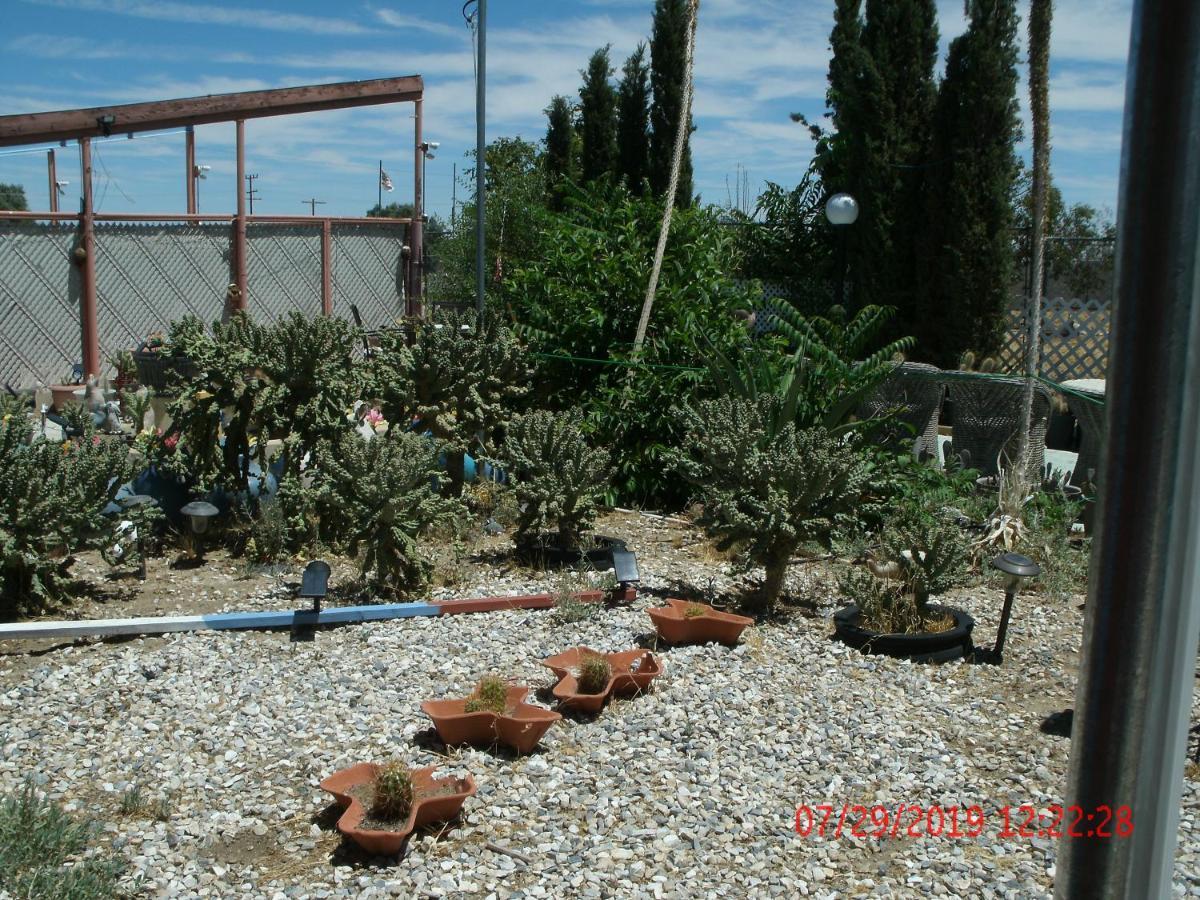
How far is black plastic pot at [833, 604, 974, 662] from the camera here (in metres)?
5.20

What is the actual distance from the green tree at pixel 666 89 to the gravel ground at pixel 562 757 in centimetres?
1346

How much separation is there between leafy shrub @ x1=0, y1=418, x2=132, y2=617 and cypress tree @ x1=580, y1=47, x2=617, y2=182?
15098mm

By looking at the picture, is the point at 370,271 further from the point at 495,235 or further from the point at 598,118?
the point at 598,118

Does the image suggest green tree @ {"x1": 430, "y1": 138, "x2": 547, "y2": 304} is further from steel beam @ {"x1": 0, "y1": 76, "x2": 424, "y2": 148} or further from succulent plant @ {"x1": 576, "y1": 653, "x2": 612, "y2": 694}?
succulent plant @ {"x1": 576, "y1": 653, "x2": 612, "y2": 694}

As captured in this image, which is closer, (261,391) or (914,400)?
(261,391)

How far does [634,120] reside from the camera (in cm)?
1858

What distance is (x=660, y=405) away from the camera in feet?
27.9

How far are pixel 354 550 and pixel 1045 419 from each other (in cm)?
545

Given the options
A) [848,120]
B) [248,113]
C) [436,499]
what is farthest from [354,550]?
[848,120]

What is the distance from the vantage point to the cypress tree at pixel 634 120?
18484 mm

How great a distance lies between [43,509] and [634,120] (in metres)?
15.0

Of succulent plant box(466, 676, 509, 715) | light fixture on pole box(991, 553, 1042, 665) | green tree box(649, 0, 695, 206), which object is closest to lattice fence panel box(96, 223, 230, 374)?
green tree box(649, 0, 695, 206)

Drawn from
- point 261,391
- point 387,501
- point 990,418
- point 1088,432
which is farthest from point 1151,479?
point 990,418

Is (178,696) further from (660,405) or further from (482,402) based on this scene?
(660,405)
